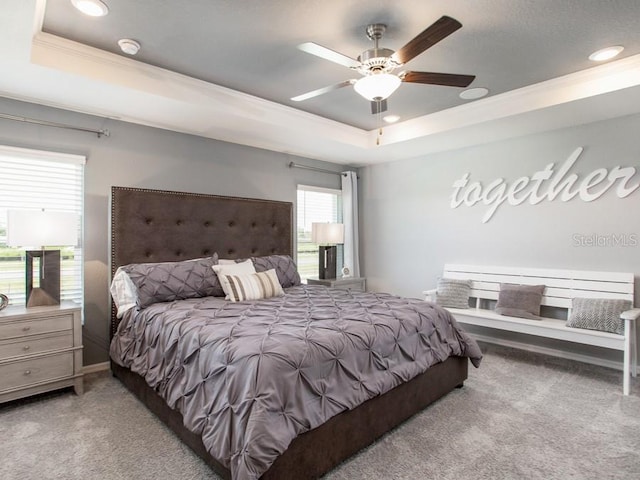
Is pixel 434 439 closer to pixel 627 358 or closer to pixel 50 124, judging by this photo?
pixel 627 358

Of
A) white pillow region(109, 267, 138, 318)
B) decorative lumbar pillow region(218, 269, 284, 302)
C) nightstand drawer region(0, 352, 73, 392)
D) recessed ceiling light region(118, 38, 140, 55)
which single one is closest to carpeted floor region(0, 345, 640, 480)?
nightstand drawer region(0, 352, 73, 392)

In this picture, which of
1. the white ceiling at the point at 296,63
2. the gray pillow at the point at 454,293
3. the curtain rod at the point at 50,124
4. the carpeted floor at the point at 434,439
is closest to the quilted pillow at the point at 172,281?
the carpeted floor at the point at 434,439

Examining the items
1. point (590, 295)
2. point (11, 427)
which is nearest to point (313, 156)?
point (590, 295)

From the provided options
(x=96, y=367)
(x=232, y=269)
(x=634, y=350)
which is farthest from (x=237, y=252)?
(x=634, y=350)

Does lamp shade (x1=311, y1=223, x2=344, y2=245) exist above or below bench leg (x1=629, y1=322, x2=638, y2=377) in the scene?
above

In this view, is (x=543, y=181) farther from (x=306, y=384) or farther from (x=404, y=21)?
(x=306, y=384)

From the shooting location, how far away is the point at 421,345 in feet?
8.09

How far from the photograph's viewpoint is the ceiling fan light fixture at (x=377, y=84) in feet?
7.37

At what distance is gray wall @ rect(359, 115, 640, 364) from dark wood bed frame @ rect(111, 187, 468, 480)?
4.94ft

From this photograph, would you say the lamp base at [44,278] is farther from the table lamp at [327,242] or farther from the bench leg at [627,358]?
the bench leg at [627,358]

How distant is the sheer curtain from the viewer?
17.3 ft

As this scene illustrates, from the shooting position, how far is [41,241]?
2639mm

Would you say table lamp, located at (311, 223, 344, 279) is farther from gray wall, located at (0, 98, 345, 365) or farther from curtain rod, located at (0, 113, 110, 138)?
curtain rod, located at (0, 113, 110, 138)

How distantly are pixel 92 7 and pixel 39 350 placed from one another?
227 cm
